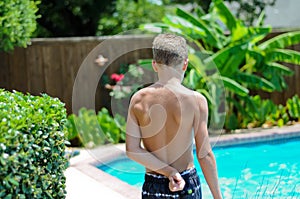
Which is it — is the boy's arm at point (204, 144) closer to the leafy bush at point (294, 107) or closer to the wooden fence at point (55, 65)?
the wooden fence at point (55, 65)

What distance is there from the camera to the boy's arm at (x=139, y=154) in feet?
10.4

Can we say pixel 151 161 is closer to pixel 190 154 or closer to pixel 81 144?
pixel 190 154

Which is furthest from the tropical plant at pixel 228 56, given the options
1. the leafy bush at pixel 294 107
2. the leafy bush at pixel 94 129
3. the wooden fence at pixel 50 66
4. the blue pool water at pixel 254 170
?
the leafy bush at pixel 94 129

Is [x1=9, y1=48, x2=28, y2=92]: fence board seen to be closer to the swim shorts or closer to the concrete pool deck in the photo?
the concrete pool deck

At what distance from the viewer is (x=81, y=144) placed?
30.8 ft

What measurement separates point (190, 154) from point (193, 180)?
15cm

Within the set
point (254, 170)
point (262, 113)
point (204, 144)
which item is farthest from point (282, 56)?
point (204, 144)

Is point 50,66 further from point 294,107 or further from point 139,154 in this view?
point 139,154

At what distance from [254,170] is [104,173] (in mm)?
2113

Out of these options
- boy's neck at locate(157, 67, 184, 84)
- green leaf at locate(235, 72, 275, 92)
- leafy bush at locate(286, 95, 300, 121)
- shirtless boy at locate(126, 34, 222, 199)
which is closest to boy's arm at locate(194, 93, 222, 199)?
shirtless boy at locate(126, 34, 222, 199)

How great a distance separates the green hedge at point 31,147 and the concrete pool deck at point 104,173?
46.9 inches

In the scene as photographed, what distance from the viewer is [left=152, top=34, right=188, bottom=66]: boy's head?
3.08 meters

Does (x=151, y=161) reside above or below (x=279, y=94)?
above

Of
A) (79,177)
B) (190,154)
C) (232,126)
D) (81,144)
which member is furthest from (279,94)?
(190,154)
